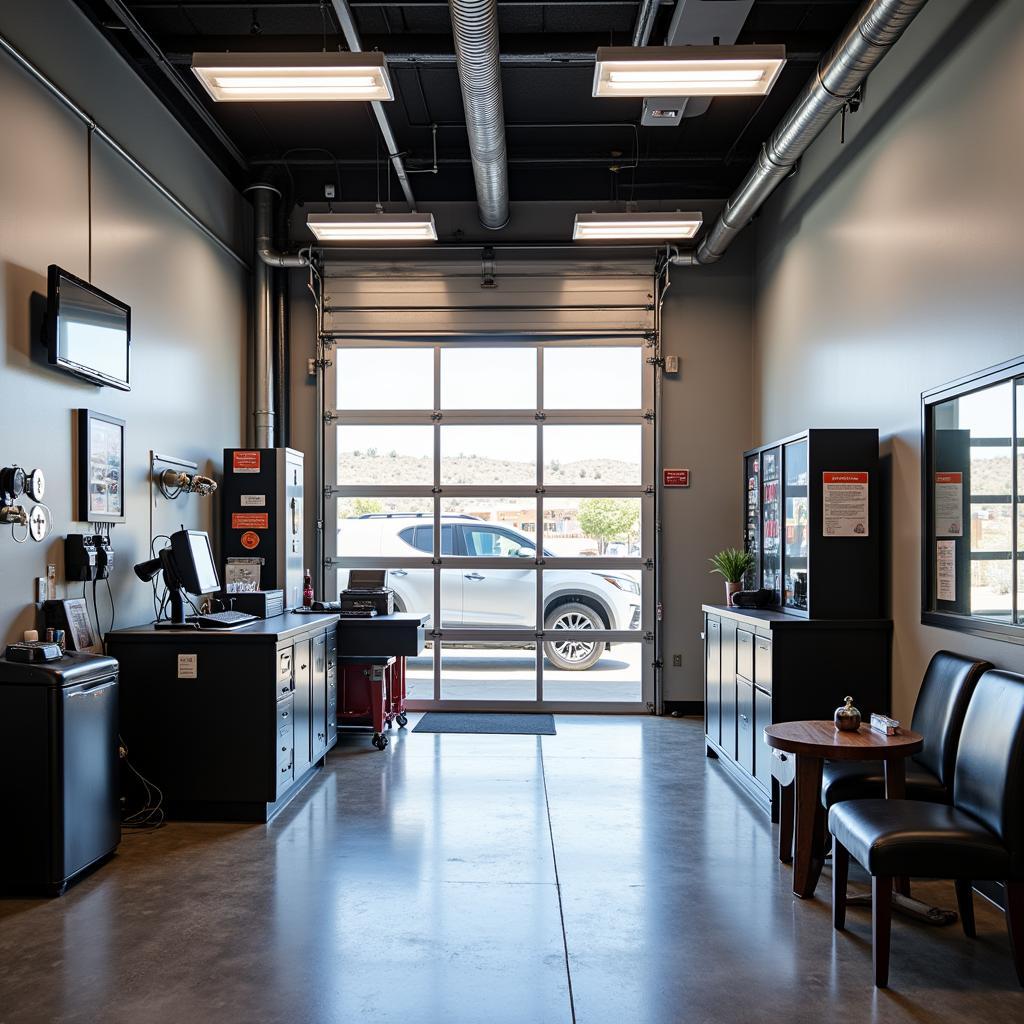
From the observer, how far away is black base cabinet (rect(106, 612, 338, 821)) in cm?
451

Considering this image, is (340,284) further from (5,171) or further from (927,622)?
(927,622)

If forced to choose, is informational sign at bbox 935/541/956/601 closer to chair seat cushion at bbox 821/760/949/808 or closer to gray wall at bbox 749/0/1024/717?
gray wall at bbox 749/0/1024/717

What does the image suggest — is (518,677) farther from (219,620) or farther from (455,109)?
(455,109)

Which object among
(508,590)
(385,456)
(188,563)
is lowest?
(508,590)

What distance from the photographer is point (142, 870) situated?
12.6 feet

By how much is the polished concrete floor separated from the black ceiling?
13.5 ft

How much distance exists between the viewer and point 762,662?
15.3 ft

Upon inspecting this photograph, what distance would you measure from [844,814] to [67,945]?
270cm

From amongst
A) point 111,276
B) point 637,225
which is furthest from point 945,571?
point 111,276

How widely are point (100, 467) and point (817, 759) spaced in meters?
3.61

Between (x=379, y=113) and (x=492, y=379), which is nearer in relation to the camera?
(x=379, y=113)

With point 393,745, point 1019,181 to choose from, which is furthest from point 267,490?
point 1019,181

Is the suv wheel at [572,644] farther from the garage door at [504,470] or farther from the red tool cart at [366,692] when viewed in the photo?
the red tool cart at [366,692]

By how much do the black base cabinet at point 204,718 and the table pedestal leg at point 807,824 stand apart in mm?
2478
